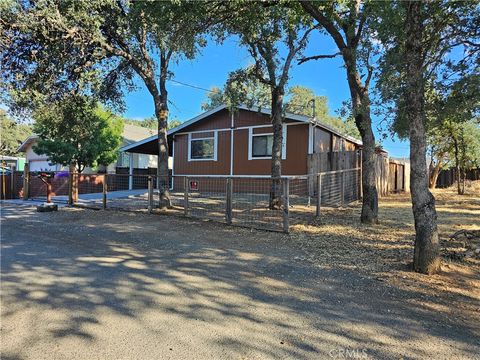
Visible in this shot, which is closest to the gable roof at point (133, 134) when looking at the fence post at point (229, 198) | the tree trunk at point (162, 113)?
the tree trunk at point (162, 113)

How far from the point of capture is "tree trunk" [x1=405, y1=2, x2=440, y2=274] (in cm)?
434

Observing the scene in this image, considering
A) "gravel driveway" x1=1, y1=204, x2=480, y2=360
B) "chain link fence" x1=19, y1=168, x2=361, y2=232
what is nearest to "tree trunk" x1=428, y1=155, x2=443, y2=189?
"chain link fence" x1=19, y1=168, x2=361, y2=232

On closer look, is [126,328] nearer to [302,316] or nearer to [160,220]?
[302,316]

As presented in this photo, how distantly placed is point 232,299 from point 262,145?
11037mm

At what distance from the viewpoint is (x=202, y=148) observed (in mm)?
16000

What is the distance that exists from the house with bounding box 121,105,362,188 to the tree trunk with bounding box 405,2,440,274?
8.25 m

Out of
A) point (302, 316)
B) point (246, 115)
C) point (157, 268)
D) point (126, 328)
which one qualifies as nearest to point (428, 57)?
point (302, 316)

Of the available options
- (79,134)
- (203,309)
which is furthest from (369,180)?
(79,134)

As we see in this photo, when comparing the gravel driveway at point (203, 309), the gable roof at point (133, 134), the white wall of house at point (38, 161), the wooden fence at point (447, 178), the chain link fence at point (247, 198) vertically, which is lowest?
the gravel driveway at point (203, 309)

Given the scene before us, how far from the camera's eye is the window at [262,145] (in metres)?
14.0

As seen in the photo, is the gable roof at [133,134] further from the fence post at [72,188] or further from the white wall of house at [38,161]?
the fence post at [72,188]

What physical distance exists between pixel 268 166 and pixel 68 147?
→ 10577 mm

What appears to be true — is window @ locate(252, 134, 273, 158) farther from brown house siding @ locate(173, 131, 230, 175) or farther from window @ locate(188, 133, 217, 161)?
window @ locate(188, 133, 217, 161)

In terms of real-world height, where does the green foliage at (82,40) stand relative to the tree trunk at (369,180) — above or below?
above
